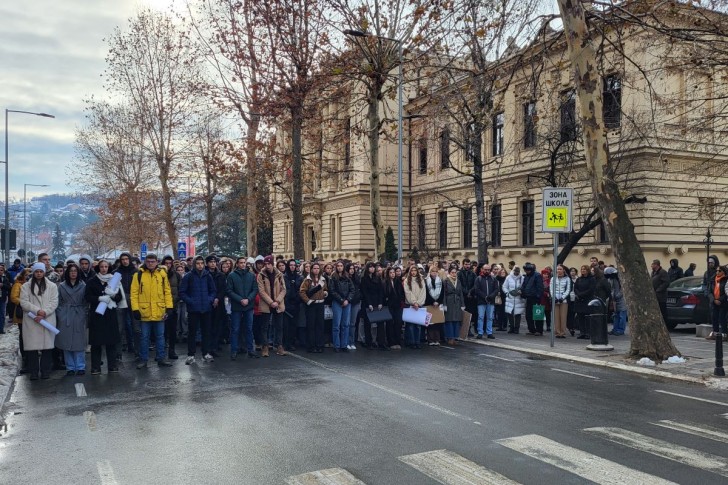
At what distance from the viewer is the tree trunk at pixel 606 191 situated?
12680 mm

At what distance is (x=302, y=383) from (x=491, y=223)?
29.3 meters

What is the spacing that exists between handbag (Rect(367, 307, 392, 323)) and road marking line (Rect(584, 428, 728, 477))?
7.68 m

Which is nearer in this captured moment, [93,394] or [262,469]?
[262,469]

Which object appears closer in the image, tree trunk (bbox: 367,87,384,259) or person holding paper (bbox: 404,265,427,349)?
person holding paper (bbox: 404,265,427,349)

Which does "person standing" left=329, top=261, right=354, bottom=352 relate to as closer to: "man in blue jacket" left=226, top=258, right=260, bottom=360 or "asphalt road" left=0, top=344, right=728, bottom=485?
"man in blue jacket" left=226, top=258, right=260, bottom=360

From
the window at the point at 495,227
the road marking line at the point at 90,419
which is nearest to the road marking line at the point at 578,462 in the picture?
the road marking line at the point at 90,419

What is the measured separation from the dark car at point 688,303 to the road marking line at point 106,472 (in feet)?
53.7

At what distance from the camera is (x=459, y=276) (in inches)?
657

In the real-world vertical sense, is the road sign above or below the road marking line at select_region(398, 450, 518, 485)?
above

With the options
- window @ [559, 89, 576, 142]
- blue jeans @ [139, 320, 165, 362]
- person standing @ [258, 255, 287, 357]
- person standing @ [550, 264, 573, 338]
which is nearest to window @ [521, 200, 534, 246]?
window @ [559, 89, 576, 142]

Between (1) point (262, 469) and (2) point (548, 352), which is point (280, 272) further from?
(1) point (262, 469)

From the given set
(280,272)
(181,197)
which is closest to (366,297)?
(280,272)

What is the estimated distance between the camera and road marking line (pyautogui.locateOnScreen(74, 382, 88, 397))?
31.6ft

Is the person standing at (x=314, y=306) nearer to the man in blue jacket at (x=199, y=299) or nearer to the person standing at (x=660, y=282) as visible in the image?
the man in blue jacket at (x=199, y=299)
